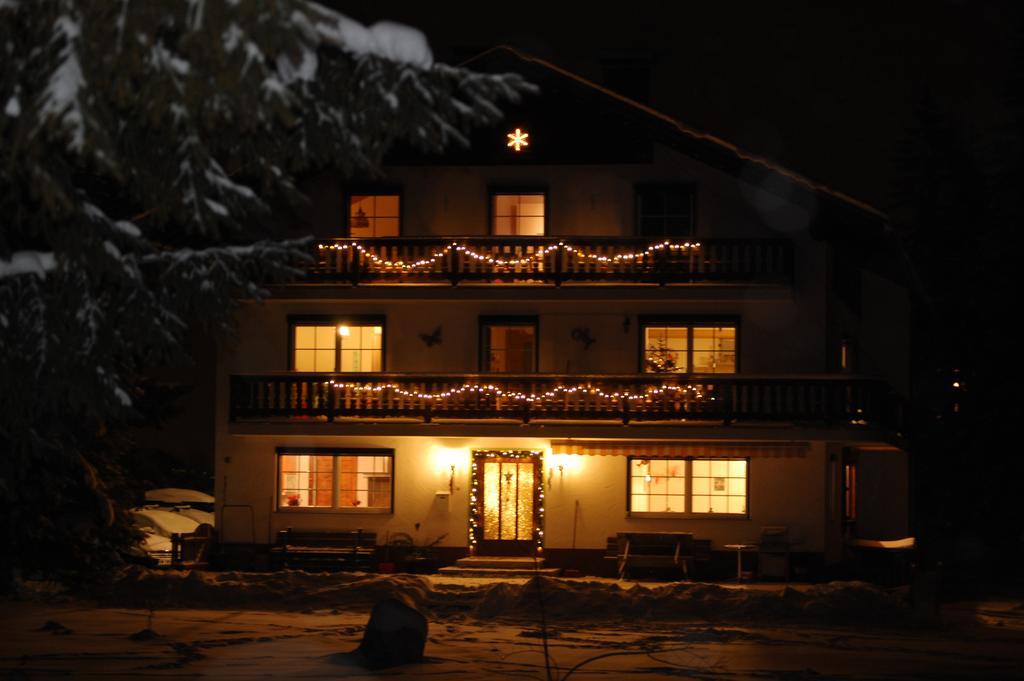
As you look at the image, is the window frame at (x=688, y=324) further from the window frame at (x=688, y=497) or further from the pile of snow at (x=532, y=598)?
the pile of snow at (x=532, y=598)

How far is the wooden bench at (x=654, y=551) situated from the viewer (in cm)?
2705

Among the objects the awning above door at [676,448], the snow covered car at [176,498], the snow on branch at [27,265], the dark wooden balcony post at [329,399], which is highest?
the snow on branch at [27,265]

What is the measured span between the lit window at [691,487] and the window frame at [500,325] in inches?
115

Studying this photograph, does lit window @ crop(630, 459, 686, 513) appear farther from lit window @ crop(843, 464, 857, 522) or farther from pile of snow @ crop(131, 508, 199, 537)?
pile of snow @ crop(131, 508, 199, 537)

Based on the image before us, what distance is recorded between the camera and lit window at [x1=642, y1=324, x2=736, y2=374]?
28094 millimetres

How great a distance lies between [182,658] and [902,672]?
360 inches

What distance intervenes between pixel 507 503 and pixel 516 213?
5.87 metres

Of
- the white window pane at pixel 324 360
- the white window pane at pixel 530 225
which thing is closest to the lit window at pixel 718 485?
the white window pane at pixel 530 225

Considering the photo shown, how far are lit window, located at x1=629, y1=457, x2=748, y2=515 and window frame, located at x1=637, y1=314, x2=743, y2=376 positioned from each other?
1.82m

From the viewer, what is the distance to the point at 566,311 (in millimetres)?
28188

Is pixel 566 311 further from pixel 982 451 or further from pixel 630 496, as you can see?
pixel 982 451

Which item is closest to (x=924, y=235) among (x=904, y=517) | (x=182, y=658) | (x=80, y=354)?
(x=904, y=517)

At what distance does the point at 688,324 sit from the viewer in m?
28.0

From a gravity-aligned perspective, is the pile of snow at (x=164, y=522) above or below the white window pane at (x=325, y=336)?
below
